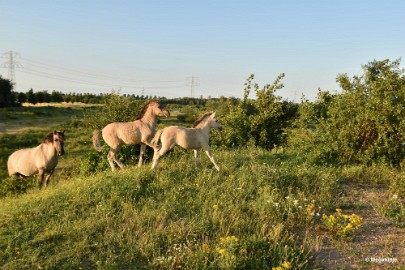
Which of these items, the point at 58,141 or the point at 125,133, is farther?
the point at 58,141

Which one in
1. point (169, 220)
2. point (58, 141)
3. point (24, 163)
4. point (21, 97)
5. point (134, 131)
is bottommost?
point (169, 220)

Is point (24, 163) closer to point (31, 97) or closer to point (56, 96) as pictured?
point (31, 97)

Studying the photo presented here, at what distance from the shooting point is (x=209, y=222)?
19.2 ft

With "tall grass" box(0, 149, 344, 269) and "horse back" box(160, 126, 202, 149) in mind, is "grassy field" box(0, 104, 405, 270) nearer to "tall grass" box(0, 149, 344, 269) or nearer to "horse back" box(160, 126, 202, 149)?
"tall grass" box(0, 149, 344, 269)

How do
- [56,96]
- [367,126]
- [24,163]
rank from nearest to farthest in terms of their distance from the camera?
[24,163] < [367,126] < [56,96]

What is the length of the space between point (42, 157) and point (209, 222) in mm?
6517

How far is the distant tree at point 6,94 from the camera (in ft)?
188

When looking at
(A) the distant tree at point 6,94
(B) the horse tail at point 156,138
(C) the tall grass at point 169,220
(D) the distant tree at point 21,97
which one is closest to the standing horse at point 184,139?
(B) the horse tail at point 156,138

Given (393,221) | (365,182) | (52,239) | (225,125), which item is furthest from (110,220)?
(225,125)

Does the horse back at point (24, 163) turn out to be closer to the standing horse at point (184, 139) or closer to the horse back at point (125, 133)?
the horse back at point (125, 133)

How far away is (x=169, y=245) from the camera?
5258mm

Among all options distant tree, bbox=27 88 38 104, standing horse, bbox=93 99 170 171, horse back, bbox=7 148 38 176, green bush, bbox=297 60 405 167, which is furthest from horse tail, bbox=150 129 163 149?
distant tree, bbox=27 88 38 104

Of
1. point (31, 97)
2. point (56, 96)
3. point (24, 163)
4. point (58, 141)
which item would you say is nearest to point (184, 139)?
point (58, 141)

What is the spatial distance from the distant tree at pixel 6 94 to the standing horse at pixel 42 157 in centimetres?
5580
